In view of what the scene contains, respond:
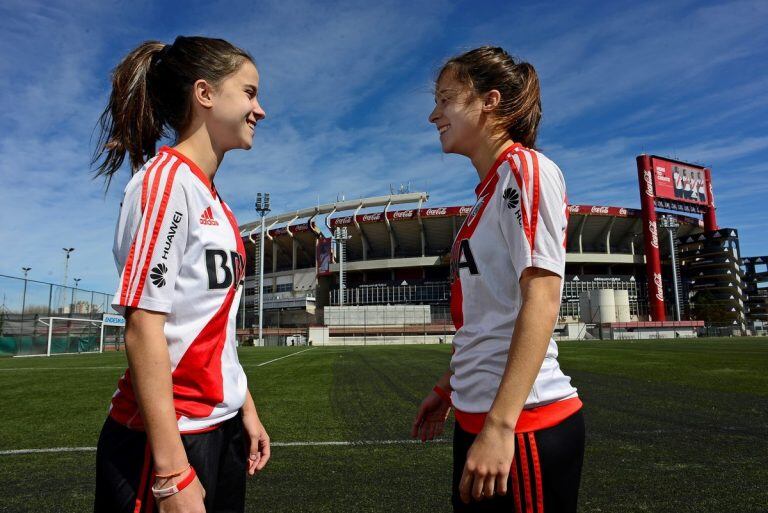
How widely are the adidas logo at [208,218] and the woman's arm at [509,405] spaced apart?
881 millimetres

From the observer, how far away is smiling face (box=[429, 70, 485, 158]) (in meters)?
1.57

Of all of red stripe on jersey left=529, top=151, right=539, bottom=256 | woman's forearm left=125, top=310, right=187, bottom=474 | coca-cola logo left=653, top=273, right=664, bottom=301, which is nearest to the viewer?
woman's forearm left=125, top=310, right=187, bottom=474

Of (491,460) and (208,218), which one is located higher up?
(208,218)

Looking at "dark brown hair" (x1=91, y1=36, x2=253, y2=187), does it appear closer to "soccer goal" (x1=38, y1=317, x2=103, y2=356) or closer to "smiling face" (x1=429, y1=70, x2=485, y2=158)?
"smiling face" (x1=429, y1=70, x2=485, y2=158)

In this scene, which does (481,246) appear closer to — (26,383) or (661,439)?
(661,439)

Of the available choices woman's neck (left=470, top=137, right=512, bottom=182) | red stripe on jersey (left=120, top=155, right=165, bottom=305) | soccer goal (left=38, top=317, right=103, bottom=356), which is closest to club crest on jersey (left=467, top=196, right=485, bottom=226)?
woman's neck (left=470, top=137, right=512, bottom=182)

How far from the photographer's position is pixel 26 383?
966 cm

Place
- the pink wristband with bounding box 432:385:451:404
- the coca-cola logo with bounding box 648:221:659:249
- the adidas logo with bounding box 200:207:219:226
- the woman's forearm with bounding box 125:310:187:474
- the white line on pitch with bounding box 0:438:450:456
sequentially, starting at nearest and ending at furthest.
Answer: the woman's forearm with bounding box 125:310:187:474, the adidas logo with bounding box 200:207:219:226, the pink wristband with bounding box 432:385:451:404, the white line on pitch with bounding box 0:438:450:456, the coca-cola logo with bounding box 648:221:659:249

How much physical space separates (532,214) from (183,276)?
94 centimetres

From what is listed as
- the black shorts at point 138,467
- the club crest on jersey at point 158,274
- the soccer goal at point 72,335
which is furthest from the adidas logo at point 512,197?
the soccer goal at point 72,335

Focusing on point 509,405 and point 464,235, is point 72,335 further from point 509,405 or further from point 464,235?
point 509,405

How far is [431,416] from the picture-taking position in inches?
73.2

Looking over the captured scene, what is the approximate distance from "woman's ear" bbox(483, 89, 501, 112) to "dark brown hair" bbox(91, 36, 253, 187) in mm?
785

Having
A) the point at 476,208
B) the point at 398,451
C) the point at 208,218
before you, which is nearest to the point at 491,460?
the point at 476,208
